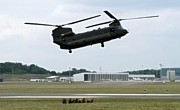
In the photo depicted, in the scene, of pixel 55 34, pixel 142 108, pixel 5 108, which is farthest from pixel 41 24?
pixel 142 108

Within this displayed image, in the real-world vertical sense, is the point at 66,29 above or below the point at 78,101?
above

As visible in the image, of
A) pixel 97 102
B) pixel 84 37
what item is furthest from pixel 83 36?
pixel 97 102

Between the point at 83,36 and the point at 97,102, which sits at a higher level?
the point at 83,36

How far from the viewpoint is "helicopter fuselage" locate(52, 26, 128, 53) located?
4953 cm

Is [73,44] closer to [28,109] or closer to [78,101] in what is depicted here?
[28,109]

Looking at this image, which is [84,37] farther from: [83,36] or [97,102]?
[97,102]

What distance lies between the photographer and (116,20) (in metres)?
52.3

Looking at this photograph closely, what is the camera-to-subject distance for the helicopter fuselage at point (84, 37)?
163ft

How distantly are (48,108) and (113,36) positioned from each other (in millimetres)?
10938

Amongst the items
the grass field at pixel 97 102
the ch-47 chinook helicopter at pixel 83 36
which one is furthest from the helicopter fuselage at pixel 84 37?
the grass field at pixel 97 102

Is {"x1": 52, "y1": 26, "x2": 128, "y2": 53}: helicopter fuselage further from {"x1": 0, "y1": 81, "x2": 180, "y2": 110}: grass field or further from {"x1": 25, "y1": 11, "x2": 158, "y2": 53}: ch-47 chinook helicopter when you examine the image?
{"x1": 0, "y1": 81, "x2": 180, "y2": 110}: grass field

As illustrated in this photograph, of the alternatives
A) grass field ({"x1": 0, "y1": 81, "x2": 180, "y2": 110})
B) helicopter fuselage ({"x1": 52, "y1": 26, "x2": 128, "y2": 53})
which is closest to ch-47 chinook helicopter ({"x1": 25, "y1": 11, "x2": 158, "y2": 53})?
helicopter fuselage ({"x1": 52, "y1": 26, "x2": 128, "y2": 53})

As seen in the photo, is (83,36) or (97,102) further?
(97,102)

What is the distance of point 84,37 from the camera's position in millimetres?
50281
